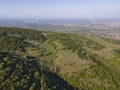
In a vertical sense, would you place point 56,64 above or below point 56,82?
above

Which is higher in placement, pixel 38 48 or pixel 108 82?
pixel 38 48

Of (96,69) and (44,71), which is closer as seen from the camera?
(44,71)

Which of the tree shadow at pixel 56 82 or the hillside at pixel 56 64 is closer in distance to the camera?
the tree shadow at pixel 56 82

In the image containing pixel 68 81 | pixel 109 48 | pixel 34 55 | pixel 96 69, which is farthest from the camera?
pixel 109 48

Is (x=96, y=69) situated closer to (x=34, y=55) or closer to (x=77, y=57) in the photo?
(x=77, y=57)

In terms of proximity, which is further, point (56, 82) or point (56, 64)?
point (56, 64)

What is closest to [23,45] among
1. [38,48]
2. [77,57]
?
[38,48]

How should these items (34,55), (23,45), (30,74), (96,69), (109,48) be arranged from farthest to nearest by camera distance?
A: (109,48), (23,45), (34,55), (96,69), (30,74)

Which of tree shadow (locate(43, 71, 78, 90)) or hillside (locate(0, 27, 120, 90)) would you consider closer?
tree shadow (locate(43, 71, 78, 90))
